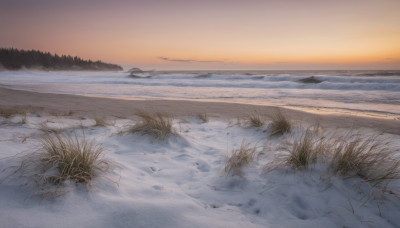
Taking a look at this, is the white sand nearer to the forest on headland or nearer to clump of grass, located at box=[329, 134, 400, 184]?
clump of grass, located at box=[329, 134, 400, 184]

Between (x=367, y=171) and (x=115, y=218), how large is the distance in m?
2.29

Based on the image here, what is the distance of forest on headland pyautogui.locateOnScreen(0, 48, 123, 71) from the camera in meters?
55.6

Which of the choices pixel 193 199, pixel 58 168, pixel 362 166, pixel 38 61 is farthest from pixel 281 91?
pixel 38 61

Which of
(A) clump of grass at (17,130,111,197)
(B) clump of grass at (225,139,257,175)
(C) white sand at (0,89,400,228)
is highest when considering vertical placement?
(A) clump of grass at (17,130,111,197)

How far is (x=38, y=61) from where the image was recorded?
201 ft

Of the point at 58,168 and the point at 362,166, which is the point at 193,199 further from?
the point at 362,166

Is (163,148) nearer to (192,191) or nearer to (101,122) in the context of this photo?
(192,191)

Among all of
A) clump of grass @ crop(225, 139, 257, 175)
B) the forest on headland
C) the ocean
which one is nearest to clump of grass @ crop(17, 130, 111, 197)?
clump of grass @ crop(225, 139, 257, 175)

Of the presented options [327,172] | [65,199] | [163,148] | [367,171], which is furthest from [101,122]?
[367,171]

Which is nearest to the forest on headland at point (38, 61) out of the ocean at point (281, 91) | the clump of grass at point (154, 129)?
the ocean at point (281, 91)

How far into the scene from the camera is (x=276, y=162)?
245cm

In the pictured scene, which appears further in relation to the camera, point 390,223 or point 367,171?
point 367,171

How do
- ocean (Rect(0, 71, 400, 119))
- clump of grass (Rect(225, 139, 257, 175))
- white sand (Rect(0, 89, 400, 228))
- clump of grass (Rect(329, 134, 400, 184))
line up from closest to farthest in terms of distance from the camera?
white sand (Rect(0, 89, 400, 228)), clump of grass (Rect(329, 134, 400, 184)), clump of grass (Rect(225, 139, 257, 175)), ocean (Rect(0, 71, 400, 119))

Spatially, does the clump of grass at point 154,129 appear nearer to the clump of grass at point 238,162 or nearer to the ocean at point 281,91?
the clump of grass at point 238,162
